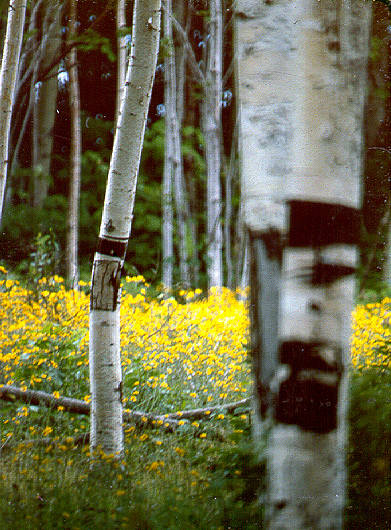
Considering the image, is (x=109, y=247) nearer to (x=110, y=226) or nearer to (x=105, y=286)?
(x=110, y=226)

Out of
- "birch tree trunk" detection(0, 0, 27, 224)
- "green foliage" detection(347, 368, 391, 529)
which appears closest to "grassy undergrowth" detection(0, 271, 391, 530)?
"green foliage" detection(347, 368, 391, 529)

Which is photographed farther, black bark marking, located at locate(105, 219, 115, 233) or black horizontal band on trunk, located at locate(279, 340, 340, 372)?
black bark marking, located at locate(105, 219, 115, 233)

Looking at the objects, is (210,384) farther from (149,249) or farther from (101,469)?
(149,249)

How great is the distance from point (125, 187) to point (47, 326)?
8.98ft

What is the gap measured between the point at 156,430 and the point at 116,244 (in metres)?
1.82

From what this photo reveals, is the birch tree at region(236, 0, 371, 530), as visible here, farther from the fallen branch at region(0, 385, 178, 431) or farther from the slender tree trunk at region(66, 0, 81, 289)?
the slender tree trunk at region(66, 0, 81, 289)

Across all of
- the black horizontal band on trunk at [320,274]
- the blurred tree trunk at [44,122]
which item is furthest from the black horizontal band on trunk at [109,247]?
the blurred tree trunk at [44,122]

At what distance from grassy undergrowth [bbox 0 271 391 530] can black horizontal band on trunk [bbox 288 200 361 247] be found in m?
1.29

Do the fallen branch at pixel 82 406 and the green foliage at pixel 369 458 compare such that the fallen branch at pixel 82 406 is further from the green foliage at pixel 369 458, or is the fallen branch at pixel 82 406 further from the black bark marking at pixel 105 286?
the green foliage at pixel 369 458

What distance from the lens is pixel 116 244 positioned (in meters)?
3.96

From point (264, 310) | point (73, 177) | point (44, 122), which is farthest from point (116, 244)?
point (44, 122)

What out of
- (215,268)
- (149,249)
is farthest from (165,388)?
(149,249)

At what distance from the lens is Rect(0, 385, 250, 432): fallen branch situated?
16.0 ft

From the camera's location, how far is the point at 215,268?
35.2 ft
